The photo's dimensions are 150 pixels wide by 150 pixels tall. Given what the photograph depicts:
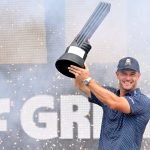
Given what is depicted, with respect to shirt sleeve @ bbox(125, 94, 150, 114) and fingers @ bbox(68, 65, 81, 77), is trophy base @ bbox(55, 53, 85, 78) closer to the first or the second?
fingers @ bbox(68, 65, 81, 77)

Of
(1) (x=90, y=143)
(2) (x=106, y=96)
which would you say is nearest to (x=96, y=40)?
(1) (x=90, y=143)

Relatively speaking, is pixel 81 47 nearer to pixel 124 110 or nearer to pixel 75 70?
pixel 75 70

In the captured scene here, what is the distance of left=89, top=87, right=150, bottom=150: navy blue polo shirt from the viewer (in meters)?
2.88

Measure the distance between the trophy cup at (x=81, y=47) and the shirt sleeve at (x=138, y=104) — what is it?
14.0 inches

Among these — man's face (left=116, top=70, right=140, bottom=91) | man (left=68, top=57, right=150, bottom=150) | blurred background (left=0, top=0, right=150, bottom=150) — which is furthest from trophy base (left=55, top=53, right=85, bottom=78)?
blurred background (left=0, top=0, right=150, bottom=150)

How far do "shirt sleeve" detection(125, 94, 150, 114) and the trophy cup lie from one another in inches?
14.0

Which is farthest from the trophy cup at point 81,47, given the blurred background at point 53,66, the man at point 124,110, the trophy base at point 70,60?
the blurred background at point 53,66

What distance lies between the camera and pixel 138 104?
9.50 ft

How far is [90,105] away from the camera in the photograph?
3.96 metres

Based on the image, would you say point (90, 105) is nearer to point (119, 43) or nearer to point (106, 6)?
point (119, 43)

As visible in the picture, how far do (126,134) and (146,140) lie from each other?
1.10 m

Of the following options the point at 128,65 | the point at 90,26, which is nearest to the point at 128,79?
the point at 128,65

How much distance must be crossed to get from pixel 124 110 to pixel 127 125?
0.11m

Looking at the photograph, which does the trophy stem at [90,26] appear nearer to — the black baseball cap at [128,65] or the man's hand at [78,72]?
the man's hand at [78,72]
